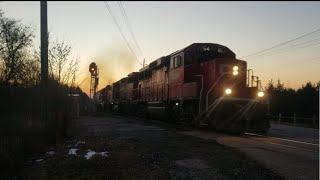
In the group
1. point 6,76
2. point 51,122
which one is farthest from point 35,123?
Result: point 6,76

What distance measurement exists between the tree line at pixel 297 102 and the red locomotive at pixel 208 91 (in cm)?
1704

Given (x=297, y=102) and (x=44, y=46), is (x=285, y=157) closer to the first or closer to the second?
(x=44, y=46)

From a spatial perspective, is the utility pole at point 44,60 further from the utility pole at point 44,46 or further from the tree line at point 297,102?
the tree line at point 297,102

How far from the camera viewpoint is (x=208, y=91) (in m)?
19.8

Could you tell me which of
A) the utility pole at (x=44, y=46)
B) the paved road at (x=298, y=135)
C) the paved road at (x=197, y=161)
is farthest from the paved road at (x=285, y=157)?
the utility pole at (x=44, y=46)

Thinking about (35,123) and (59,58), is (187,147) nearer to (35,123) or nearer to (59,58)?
(35,123)

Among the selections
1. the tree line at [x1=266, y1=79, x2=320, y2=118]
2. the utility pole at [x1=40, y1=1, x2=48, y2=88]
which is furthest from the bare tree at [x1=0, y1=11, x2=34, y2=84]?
the tree line at [x1=266, y1=79, x2=320, y2=118]

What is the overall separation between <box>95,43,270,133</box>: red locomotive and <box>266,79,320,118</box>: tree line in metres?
17.0

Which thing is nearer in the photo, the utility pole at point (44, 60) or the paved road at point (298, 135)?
the utility pole at point (44, 60)

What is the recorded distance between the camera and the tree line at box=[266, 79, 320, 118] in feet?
136

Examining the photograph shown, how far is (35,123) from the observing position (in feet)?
39.4

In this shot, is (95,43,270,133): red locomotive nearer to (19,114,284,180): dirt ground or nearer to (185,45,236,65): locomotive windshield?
(185,45,236,65): locomotive windshield

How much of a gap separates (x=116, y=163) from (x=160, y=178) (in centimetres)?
164

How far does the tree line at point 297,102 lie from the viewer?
41.4 m
